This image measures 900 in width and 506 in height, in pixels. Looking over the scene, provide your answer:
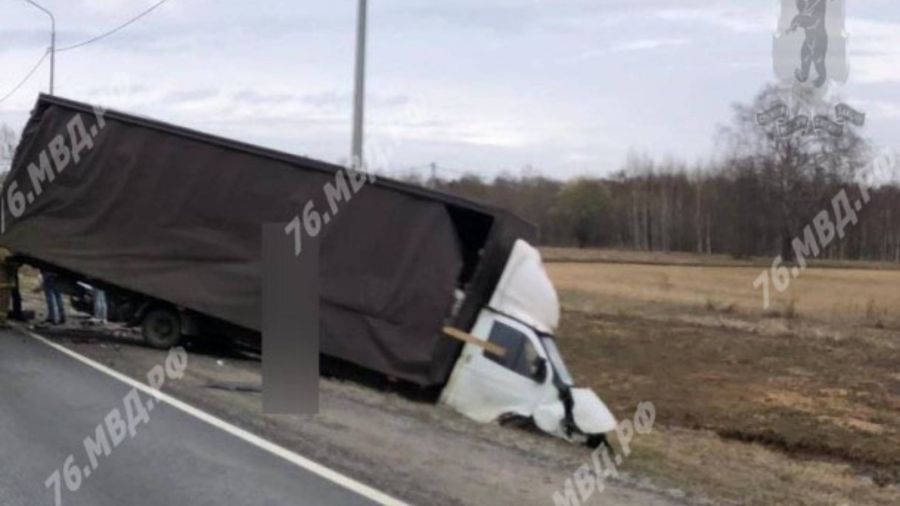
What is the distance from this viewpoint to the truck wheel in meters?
17.7

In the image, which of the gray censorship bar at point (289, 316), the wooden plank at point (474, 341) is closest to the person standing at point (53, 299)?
the gray censorship bar at point (289, 316)

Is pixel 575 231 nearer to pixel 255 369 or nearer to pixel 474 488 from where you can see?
pixel 255 369

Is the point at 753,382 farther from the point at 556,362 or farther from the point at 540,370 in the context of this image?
the point at 540,370

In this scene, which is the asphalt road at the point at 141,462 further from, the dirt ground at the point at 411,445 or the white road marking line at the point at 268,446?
the dirt ground at the point at 411,445

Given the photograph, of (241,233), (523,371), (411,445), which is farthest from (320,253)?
(411,445)

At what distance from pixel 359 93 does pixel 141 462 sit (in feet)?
43.3

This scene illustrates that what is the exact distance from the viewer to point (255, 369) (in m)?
16.4

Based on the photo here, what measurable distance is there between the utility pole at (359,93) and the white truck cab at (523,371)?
21.6 feet

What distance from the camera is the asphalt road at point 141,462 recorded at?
7.54m

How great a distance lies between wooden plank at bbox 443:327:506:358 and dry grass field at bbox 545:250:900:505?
195 centimetres

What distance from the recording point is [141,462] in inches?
339

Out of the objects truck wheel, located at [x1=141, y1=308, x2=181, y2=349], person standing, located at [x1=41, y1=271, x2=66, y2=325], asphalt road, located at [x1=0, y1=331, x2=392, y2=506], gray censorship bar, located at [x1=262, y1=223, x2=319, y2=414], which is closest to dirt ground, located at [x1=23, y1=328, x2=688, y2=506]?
gray censorship bar, located at [x1=262, y1=223, x2=319, y2=414]

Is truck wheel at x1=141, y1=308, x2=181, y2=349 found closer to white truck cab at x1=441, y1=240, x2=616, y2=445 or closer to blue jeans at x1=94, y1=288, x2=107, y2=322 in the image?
blue jeans at x1=94, y1=288, x2=107, y2=322

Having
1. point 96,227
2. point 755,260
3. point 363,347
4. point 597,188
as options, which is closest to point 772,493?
point 363,347
